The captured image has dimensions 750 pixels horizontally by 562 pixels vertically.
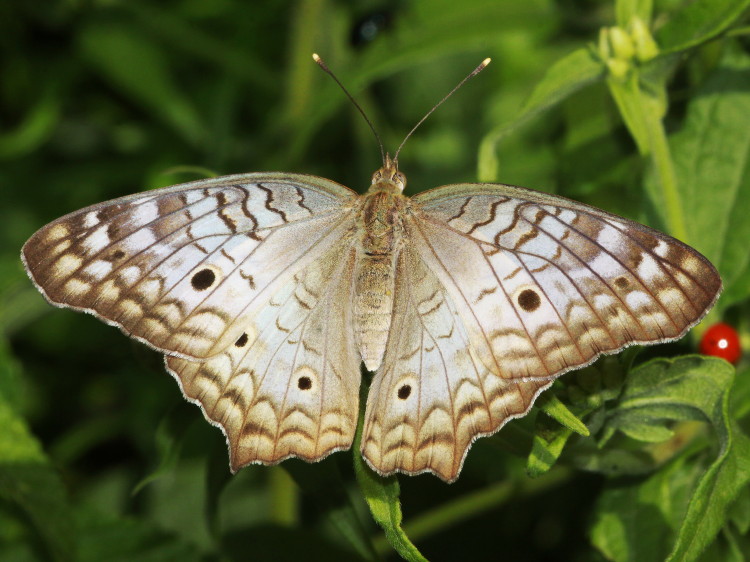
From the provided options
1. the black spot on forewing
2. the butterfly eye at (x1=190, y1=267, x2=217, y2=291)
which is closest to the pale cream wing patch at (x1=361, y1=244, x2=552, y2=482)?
the black spot on forewing

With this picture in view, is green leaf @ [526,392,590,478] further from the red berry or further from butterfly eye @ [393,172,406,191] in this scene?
butterfly eye @ [393,172,406,191]

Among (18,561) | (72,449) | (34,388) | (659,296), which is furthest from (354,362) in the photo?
(34,388)

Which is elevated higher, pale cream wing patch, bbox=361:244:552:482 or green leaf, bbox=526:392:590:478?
pale cream wing patch, bbox=361:244:552:482

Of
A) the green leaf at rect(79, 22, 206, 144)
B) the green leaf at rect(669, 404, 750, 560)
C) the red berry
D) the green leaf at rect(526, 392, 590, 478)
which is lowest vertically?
the green leaf at rect(669, 404, 750, 560)

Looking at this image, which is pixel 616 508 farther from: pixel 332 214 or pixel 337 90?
pixel 337 90

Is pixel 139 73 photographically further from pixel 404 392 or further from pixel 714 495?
pixel 714 495
